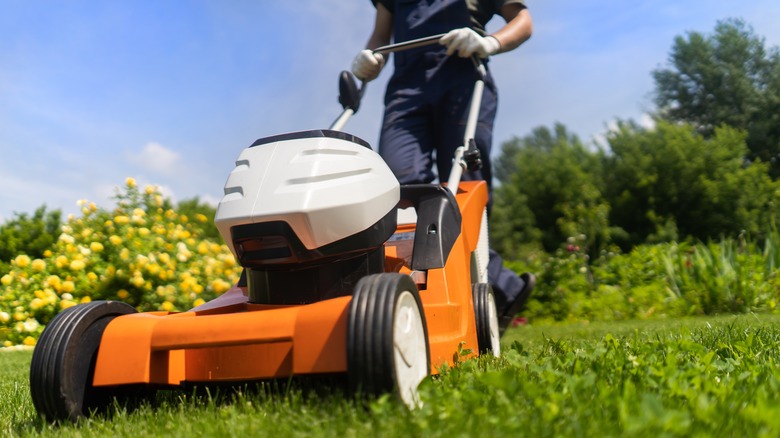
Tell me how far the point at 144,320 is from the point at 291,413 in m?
0.51

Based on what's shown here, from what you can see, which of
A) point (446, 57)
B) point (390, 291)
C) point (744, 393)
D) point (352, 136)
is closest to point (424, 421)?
point (390, 291)

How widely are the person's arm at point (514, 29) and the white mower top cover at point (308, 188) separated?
1.36 meters

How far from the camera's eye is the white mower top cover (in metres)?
1.79

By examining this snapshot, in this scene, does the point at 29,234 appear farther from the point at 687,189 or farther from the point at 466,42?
the point at 687,189

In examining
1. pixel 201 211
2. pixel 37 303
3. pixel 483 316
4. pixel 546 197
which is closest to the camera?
pixel 483 316

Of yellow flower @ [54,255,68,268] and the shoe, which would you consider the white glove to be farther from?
yellow flower @ [54,255,68,268]

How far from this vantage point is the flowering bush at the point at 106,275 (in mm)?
4996

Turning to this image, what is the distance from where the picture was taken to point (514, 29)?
124 inches

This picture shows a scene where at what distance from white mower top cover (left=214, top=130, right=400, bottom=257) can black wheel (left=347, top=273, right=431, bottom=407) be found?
25cm

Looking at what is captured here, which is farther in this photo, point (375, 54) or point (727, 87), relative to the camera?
point (727, 87)

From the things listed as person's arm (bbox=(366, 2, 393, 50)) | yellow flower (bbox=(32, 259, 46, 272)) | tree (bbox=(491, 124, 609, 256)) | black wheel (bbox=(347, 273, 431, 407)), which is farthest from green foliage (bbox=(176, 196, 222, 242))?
black wheel (bbox=(347, 273, 431, 407))

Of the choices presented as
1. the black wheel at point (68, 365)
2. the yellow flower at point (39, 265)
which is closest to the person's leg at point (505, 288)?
the black wheel at point (68, 365)

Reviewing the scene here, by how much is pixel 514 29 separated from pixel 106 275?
133 inches

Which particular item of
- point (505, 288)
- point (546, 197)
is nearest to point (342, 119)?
point (505, 288)
